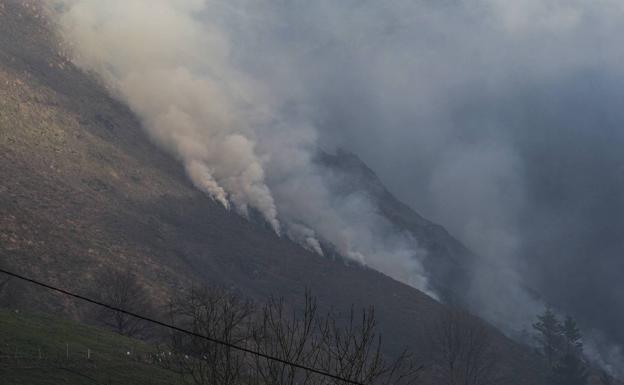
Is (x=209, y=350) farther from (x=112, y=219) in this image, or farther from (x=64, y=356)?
(x=112, y=219)

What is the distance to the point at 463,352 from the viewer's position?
79.6 meters

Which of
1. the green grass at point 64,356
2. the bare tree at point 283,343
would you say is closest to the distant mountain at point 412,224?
the green grass at point 64,356

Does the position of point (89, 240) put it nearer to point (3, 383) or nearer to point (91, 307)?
point (91, 307)

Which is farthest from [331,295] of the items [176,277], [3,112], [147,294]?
[3,112]

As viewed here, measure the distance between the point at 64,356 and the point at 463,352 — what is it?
5403 centimetres

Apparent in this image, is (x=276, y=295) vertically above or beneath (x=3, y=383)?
above

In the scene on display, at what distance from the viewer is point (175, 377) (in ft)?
129

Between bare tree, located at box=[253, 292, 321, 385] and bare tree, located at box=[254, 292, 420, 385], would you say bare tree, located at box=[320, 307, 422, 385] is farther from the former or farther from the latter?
bare tree, located at box=[253, 292, 321, 385]

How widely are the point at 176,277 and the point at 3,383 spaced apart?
1745 inches

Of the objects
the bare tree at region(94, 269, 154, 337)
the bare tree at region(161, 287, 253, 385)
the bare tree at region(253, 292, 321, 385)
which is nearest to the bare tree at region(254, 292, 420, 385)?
the bare tree at region(253, 292, 321, 385)

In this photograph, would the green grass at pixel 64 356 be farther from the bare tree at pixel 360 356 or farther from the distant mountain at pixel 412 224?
the distant mountain at pixel 412 224

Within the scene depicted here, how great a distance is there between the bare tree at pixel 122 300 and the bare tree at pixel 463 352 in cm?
3465

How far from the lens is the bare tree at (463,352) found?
77.5 meters

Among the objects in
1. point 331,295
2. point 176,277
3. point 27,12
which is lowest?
point 176,277
